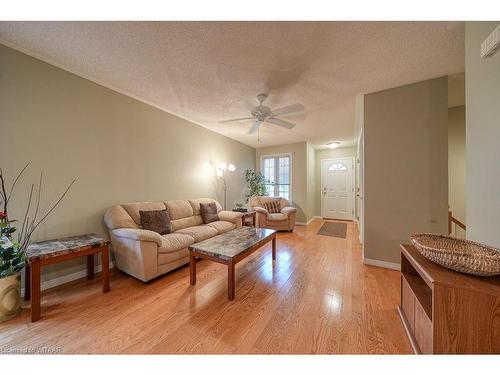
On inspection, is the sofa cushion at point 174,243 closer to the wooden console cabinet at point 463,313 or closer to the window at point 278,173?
the wooden console cabinet at point 463,313

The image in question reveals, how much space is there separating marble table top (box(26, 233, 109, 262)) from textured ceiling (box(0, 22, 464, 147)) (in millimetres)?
1927

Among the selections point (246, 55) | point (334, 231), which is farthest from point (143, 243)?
point (334, 231)

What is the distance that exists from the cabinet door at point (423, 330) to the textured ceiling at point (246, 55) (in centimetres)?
211

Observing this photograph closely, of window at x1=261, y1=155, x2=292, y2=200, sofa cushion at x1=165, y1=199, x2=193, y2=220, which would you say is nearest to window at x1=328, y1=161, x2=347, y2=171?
window at x1=261, y1=155, x2=292, y2=200

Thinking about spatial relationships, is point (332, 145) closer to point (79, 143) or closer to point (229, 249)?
point (229, 249)

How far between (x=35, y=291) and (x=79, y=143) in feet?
5.26

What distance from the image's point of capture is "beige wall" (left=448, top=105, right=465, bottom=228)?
2.92 metres

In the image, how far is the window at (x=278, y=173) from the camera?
5.71m

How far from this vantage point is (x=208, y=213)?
3.51 metres

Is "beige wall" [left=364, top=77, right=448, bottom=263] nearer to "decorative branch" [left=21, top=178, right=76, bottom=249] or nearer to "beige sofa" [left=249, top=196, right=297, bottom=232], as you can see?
"beige sofa" [left=249, top=196, right=297, bottom=232]

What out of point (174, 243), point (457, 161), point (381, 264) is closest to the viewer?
point (174, 243)

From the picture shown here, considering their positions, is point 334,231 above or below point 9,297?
below
